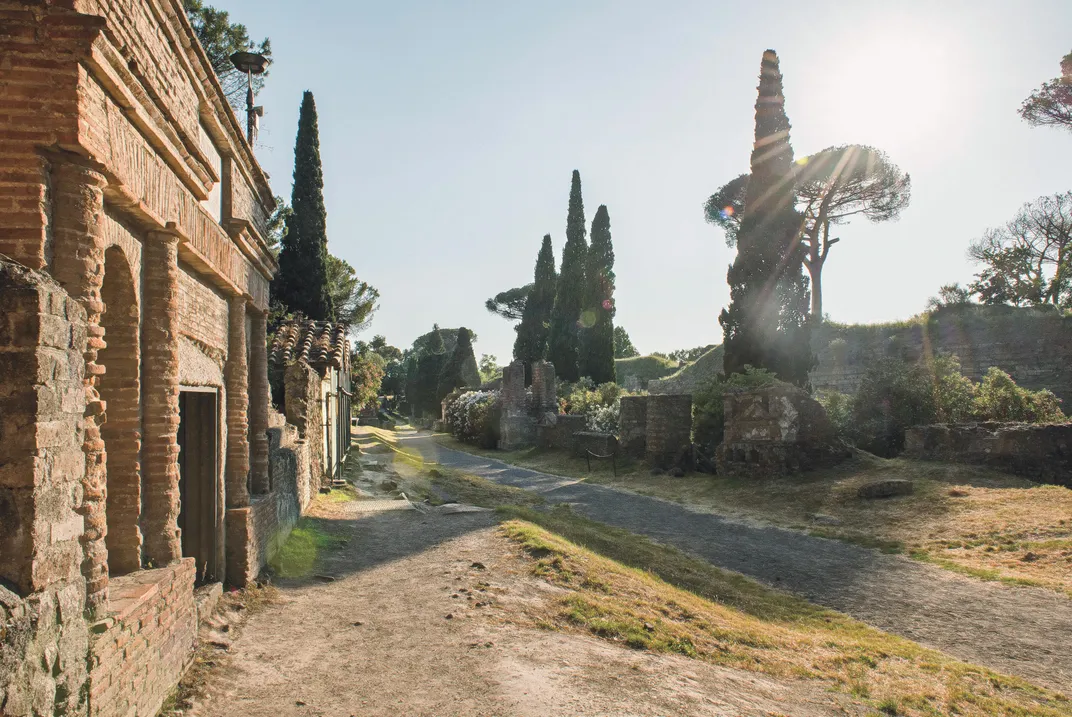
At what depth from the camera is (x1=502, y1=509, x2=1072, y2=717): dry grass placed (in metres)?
4.59

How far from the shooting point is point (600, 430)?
21812 mm

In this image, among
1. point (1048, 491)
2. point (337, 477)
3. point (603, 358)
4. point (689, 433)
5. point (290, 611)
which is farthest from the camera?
point (603, 358)

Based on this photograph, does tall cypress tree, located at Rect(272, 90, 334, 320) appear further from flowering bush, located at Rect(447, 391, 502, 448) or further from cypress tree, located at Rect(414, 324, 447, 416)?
cypress tree, located at Rect(414, 324, 447, 416)

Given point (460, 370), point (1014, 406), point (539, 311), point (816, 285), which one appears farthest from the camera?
point (460, 370)

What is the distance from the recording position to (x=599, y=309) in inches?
1496

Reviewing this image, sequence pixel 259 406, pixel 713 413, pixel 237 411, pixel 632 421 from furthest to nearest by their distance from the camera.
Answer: pixel 632 421 → pixel 713 413 → pixel 259 406 → pixel 237 411

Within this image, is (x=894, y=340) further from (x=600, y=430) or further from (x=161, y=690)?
(x=161, y=690)

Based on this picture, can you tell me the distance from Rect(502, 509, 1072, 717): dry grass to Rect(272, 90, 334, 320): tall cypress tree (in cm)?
1755

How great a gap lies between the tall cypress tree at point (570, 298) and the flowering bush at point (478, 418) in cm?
843

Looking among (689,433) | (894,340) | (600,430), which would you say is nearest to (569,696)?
(689,433)

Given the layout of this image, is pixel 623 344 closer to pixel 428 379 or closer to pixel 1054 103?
pixel 428 379

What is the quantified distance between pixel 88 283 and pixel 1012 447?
12.6 metres

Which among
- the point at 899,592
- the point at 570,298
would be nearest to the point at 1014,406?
the point at 899,592

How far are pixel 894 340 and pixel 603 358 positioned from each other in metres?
15.0
